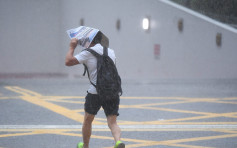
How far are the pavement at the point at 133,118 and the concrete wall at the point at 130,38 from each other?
440 centimetres

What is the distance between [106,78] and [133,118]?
3448 millimetres

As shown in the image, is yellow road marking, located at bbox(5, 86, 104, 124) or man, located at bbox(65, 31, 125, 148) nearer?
man, located at bbox(65, 31, 125, 148)

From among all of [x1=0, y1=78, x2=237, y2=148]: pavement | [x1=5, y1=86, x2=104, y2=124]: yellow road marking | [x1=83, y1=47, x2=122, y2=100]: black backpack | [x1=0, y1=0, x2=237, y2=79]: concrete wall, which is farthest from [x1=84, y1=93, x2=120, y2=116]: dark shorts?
[x1=0, y1=0, x2=237, y2=79]: concrete wall

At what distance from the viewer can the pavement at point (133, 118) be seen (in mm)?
6188

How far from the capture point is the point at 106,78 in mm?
4859

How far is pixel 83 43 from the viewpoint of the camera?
4.98 m

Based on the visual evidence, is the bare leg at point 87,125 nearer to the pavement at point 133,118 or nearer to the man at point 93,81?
the man at point 93,81

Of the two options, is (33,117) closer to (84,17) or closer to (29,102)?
(29,102)

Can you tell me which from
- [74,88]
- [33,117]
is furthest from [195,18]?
[33,117]

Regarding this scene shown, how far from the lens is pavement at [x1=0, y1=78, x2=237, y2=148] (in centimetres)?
619

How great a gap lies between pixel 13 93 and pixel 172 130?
635 centimetres

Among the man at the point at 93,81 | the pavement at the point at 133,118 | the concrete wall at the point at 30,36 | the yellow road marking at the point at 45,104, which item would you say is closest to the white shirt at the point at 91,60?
the man at the point at 93,81

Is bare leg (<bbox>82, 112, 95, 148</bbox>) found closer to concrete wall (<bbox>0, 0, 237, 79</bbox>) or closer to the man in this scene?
the man

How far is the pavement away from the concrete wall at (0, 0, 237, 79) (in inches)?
173
